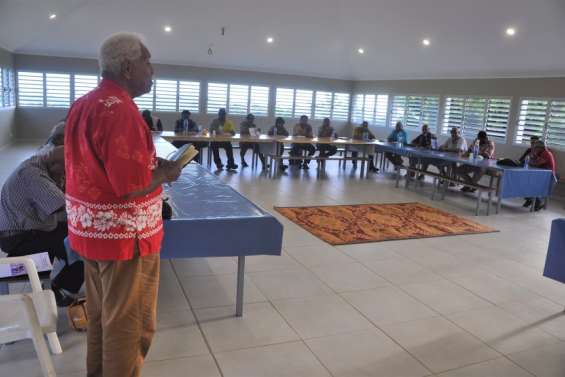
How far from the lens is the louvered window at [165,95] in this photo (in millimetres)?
11805

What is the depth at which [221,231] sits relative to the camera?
106 inches

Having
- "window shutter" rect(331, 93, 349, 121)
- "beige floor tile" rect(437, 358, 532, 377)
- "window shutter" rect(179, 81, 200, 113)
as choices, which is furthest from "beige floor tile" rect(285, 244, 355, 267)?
"window shutter" rect(331, 93, 349, 121)

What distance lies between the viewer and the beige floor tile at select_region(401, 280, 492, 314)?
3.27 metres

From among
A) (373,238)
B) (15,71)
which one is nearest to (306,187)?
(373,238)

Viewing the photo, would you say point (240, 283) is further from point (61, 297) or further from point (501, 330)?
point (501, 330)

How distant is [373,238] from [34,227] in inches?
128

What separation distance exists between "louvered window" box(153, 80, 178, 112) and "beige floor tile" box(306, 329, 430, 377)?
33.6 ft

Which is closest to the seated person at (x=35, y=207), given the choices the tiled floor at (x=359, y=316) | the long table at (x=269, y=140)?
the tiled floor at (x=359, y=316)

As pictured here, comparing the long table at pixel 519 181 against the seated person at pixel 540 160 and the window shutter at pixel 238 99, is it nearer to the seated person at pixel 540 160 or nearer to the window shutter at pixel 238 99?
the seated person at pixel 540 160

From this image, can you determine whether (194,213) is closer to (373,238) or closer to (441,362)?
(441,362)

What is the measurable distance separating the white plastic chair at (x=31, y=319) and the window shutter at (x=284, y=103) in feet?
37.3

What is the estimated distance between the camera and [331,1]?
337 inches

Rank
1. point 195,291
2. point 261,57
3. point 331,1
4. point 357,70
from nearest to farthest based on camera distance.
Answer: point 195,291
point 331,1
point 261,57
point 357,70

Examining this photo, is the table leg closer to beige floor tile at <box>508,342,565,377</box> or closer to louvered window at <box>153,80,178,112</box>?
beige floor tile at <box>508,342,565,377</box>
